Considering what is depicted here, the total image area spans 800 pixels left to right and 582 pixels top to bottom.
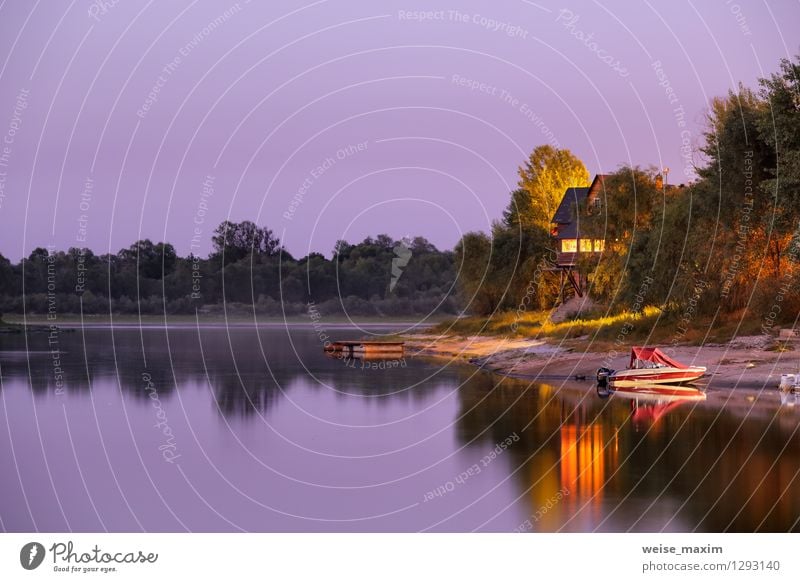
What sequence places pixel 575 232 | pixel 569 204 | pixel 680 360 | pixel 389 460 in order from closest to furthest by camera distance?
1. pixel 389 460
2. pixel 680 360
3. pixel 575 232
4. pixel 569 204

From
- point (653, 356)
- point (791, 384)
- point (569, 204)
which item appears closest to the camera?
point (791, 384)

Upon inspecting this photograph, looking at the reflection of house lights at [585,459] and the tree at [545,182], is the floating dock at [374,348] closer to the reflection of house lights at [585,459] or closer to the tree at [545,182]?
the tree at [545,182]

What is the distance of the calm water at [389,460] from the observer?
2802 centimetres

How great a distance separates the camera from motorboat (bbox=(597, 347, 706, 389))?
5269 cm

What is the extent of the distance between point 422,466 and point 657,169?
55.2 metres

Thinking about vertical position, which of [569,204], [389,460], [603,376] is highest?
[569,204]

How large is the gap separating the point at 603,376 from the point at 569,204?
47452 millimetres

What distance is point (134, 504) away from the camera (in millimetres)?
30344

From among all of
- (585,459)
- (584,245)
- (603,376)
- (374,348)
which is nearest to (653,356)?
(603,376)

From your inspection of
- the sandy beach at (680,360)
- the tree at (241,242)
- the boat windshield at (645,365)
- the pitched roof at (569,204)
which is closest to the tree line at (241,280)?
the tree at (241,242)

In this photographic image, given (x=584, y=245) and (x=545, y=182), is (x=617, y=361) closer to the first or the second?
(x=584, y=245)

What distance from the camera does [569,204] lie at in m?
100

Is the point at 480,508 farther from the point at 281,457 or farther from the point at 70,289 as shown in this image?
the point at 70,289
